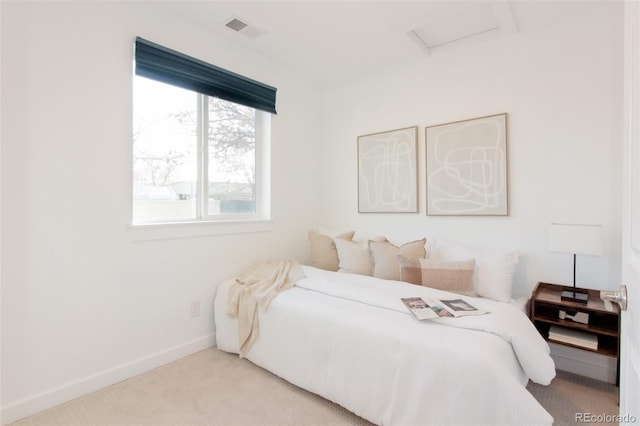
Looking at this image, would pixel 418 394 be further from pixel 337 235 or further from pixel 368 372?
pixel 337 235

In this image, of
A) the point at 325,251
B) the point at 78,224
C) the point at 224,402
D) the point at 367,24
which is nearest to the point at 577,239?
the point at 325,251

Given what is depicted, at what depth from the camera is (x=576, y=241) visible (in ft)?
6.52

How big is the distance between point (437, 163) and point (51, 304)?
3028 mm

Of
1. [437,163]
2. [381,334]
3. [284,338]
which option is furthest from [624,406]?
[437,163]

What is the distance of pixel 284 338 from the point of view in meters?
2.03

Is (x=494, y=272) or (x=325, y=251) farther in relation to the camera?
(x=325, y=251)

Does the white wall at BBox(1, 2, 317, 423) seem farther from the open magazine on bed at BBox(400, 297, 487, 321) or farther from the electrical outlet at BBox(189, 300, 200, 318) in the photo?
the open magazine on bed at BBox(400, 297, 487, 321)

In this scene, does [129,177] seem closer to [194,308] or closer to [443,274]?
[194,308]

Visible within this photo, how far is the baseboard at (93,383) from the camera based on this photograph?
169 cm

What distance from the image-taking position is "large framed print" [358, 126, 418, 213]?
3.01 meters

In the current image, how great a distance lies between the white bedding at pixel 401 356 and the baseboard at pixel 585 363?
784mm

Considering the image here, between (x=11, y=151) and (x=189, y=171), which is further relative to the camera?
(x=189, y=171)

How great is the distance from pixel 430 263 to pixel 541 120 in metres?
1.42

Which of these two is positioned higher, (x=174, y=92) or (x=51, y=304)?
(x=174, y=92)
